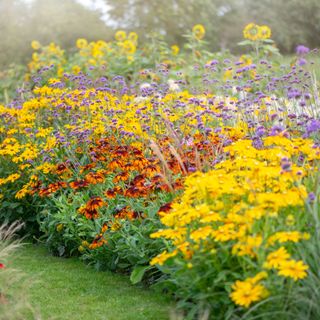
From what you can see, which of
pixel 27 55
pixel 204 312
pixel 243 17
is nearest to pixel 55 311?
pixel 204 312

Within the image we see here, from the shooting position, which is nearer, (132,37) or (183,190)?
(183,190)

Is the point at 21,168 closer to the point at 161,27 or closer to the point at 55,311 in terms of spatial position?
the point at 55,311

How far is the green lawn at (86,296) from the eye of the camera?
14.2 ft

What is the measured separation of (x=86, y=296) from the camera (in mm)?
4801

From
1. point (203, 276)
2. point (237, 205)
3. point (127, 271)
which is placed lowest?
point (127, 271)

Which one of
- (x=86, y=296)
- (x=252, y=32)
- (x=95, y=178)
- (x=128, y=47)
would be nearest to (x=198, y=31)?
(x=128, y=47)

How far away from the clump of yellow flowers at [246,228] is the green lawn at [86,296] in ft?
2.39

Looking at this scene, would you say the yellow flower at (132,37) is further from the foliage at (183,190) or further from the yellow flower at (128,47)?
the foliage at (183,190)

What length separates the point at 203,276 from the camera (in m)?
3.53

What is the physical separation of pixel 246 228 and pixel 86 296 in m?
1.87

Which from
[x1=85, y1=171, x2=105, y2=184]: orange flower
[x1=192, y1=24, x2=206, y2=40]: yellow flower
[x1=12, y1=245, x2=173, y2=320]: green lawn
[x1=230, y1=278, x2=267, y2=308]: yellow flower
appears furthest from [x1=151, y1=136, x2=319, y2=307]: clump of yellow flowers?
[x1=192, y1=24, x2=206, y2=40]: yellow flower

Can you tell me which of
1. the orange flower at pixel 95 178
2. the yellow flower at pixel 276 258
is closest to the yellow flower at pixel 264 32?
the orange flower at pixel 95 178

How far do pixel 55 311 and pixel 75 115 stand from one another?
2.56 metres

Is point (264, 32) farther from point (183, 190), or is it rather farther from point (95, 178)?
point (183, 190)
